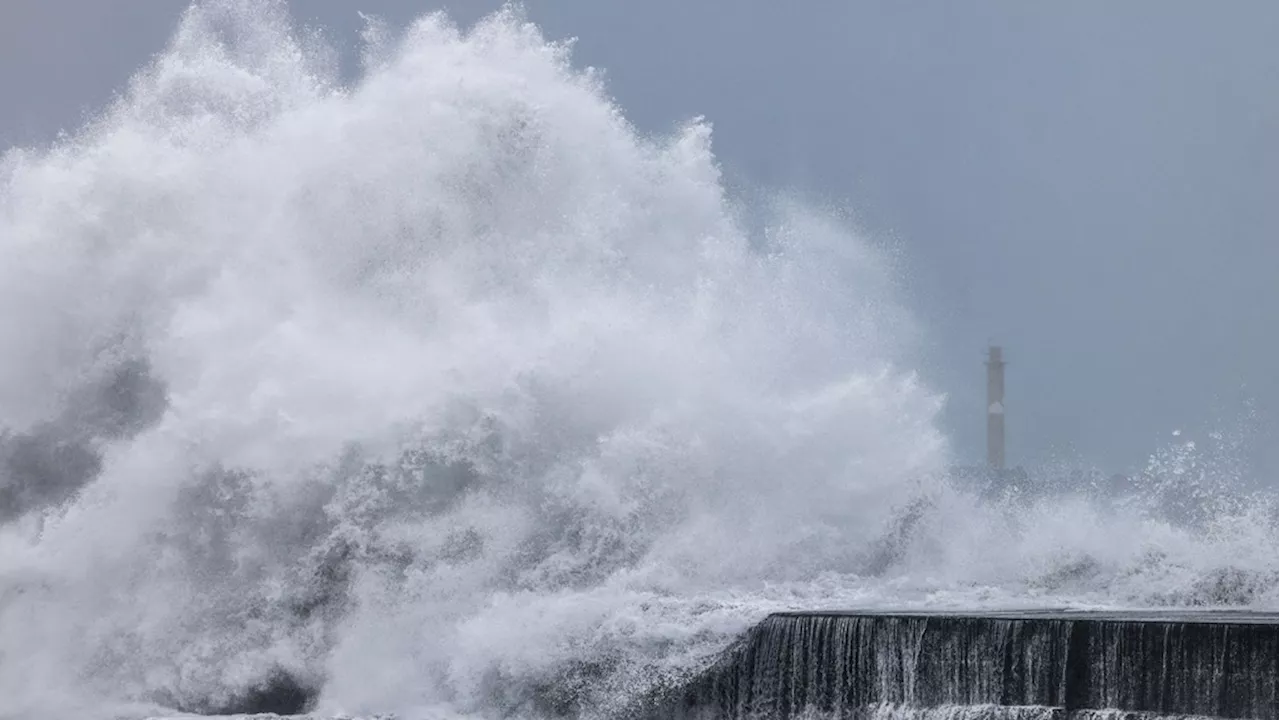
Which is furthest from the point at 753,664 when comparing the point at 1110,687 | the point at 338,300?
the point at 338,300

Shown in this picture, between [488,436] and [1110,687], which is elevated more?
[488,436]

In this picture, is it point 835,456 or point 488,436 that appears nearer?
point 488,436

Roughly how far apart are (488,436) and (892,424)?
4639 millimetres

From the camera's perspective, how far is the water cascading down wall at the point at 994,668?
1303 centimetres

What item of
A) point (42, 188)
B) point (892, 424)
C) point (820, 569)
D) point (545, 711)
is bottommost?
point (545, 711)

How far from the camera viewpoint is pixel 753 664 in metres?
16.0

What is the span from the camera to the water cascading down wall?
13031 mm

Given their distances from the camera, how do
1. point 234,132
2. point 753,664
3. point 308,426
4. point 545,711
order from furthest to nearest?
point 234,132, point 308,426, point 545,711, point 753,664

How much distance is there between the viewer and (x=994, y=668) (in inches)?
561

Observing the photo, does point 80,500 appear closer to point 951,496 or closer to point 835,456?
point 835,456

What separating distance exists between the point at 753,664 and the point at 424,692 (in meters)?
3.44

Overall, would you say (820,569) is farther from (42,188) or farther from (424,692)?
(42,188)

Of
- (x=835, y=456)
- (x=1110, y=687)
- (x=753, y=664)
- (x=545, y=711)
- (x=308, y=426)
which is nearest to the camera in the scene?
(x=1110, y=687)

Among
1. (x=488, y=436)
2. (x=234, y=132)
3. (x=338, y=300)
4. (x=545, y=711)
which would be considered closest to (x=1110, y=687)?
(x=545, y=711)
